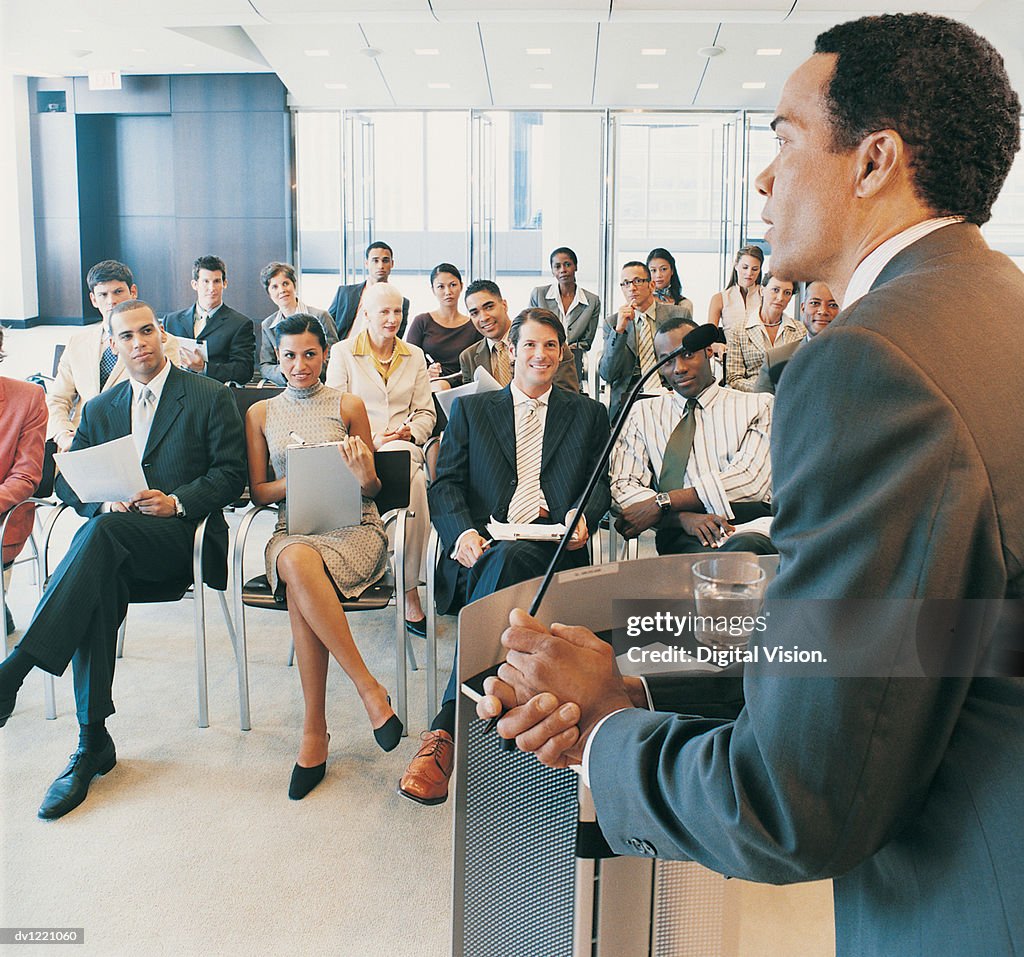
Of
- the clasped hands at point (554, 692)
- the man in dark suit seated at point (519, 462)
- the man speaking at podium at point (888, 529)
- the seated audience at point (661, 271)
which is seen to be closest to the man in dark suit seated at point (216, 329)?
the man in dark suit seated at point (519, 462)

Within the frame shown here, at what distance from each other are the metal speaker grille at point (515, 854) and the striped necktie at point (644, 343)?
5.21 m

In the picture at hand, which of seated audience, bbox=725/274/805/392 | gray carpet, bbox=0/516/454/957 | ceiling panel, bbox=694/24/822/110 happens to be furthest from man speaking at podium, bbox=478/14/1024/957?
ceiling panel, bbox=694/24/822/110

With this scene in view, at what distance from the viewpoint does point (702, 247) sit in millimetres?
11445

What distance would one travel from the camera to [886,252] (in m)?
0.92

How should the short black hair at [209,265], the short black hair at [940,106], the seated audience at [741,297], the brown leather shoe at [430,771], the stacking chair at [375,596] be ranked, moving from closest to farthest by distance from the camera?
the short black hair at [940,106]
the brown leather shoe at [430,771]
the stacking chair at [375,596]
the short black hair at [209,265]
the seated audience at [741,297]

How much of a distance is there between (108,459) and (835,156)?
3.05m

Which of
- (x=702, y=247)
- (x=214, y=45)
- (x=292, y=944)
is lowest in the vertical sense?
(x=292, y=944)

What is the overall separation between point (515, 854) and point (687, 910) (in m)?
0.33

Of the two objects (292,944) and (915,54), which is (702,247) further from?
(915,54)

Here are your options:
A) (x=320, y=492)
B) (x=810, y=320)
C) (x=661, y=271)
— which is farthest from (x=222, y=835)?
(x=661, y=271)

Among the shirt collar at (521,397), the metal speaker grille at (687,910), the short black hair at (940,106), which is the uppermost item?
the short black hair at (940,106)

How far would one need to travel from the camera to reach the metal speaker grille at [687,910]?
170 centimetres

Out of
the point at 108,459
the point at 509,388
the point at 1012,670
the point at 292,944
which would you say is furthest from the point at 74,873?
the point at 1012,670

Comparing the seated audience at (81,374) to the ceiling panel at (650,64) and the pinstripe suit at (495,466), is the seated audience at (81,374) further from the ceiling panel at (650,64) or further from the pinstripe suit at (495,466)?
the ceiling panel at (650,64)
